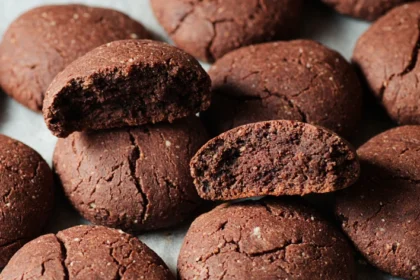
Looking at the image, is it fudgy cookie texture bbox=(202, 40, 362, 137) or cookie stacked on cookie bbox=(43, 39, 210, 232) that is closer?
cookie stacked on cookie bbox=(43, 39, 210, 232)

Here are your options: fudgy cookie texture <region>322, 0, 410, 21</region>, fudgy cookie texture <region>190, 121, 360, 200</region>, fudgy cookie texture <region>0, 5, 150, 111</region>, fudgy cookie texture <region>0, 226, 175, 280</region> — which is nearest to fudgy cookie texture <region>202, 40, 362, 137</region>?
fudgy cookie texture <region>190, 121, 360, 200</region>

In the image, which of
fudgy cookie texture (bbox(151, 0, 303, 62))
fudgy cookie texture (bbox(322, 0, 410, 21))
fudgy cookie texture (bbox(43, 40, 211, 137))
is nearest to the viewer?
fudgy cookie texture (bbox(43, 40, 211, 137))

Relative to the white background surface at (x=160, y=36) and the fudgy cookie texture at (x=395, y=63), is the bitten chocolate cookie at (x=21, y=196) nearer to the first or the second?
the white background surface at (x=160, y=36)

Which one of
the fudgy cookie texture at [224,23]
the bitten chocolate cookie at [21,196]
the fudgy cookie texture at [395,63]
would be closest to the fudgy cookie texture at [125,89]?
the bitten chocolate cookie at [21,196]

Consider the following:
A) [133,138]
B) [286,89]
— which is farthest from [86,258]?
[286,89]

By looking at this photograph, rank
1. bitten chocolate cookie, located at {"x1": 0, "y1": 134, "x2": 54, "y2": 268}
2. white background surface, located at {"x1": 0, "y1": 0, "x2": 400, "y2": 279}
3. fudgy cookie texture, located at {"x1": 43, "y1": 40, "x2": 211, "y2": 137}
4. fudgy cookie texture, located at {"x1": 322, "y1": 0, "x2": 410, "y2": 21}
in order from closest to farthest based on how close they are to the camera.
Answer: fudgy cookie texture, located at {"x1": 43, "y1": 40, "x2": 211, "y2": 137}
bitten chocolate cookie, located at {"x1": 0, "y1": 134, "x2": 54, "y2": 268}
white background surface, located at {"x1": 0, "y1": 0, "x2": 400, "y2": 279}
fudgy cookie texture, located at {"x1": 322, "y1": 0, "x2": 410, "y2": 21}

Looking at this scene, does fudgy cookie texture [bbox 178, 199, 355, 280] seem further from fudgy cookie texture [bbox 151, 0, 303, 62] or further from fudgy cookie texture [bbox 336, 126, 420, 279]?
fudgy cookie texture [bbox 151, 0, 303, 62]

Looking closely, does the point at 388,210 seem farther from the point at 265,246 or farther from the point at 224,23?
the point at 224,23

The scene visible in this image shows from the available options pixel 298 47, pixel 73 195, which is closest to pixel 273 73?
pixel 298 47
